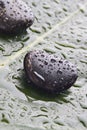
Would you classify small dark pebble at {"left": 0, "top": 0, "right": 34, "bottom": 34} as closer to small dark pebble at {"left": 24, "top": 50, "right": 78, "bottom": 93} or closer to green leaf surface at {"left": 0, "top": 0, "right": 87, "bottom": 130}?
green leaf surface at {"left": 0, "top": 0, "right": 87, "bottom": 130}

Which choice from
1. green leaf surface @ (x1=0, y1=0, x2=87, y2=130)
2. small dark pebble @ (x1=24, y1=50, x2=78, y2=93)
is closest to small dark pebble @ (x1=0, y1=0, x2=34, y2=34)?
green leaf surface @ (x1=0, y1=0, x2=87, y2=130)

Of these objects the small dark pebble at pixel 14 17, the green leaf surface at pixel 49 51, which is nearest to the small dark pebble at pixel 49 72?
the green leaf surface at pixel 49 51

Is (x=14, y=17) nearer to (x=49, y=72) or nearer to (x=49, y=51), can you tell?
(x=49, y=51)

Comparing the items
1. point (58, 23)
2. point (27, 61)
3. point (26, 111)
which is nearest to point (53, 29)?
point (58, 23)

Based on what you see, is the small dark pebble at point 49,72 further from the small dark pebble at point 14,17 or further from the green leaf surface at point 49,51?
the small dark pebble at point 14,17

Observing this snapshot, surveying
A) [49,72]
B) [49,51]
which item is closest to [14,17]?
[49,51]

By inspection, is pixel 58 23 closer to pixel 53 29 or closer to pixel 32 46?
pixel 53 29
